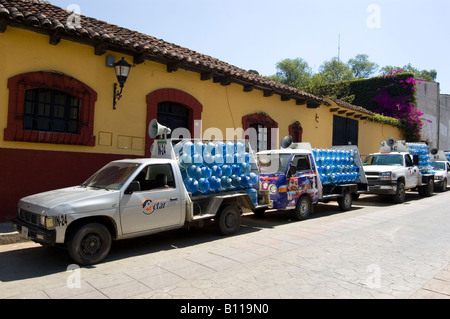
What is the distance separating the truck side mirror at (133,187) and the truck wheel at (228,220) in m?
2.15

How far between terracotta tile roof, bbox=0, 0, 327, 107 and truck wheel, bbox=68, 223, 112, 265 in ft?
16.3

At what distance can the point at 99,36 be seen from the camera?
8.30 meters

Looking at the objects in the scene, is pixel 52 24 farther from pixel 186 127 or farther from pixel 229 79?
pixel 229 79

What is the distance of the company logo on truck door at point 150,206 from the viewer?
5.97 metres

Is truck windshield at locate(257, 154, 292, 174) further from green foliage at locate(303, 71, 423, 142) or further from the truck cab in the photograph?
green foliage at locate(303, 71, 423, 142)

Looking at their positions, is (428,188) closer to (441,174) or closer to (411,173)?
(411,173)

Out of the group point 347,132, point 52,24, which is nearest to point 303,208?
point 52,24

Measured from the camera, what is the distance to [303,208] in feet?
31.3

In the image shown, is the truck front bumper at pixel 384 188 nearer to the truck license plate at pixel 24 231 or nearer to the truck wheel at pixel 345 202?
the truck wheel at pixel 345 202

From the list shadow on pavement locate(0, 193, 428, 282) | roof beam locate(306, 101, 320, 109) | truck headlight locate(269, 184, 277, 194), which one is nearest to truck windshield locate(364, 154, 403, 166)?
roof beam locate(306, 101, 320, 109)

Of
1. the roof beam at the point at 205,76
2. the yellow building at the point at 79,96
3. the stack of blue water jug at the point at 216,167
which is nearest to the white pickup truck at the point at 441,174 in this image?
the yellow building at the point at 79,96

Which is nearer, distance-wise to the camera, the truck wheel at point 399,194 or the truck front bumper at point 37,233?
the truck front bumper at point 37,233
